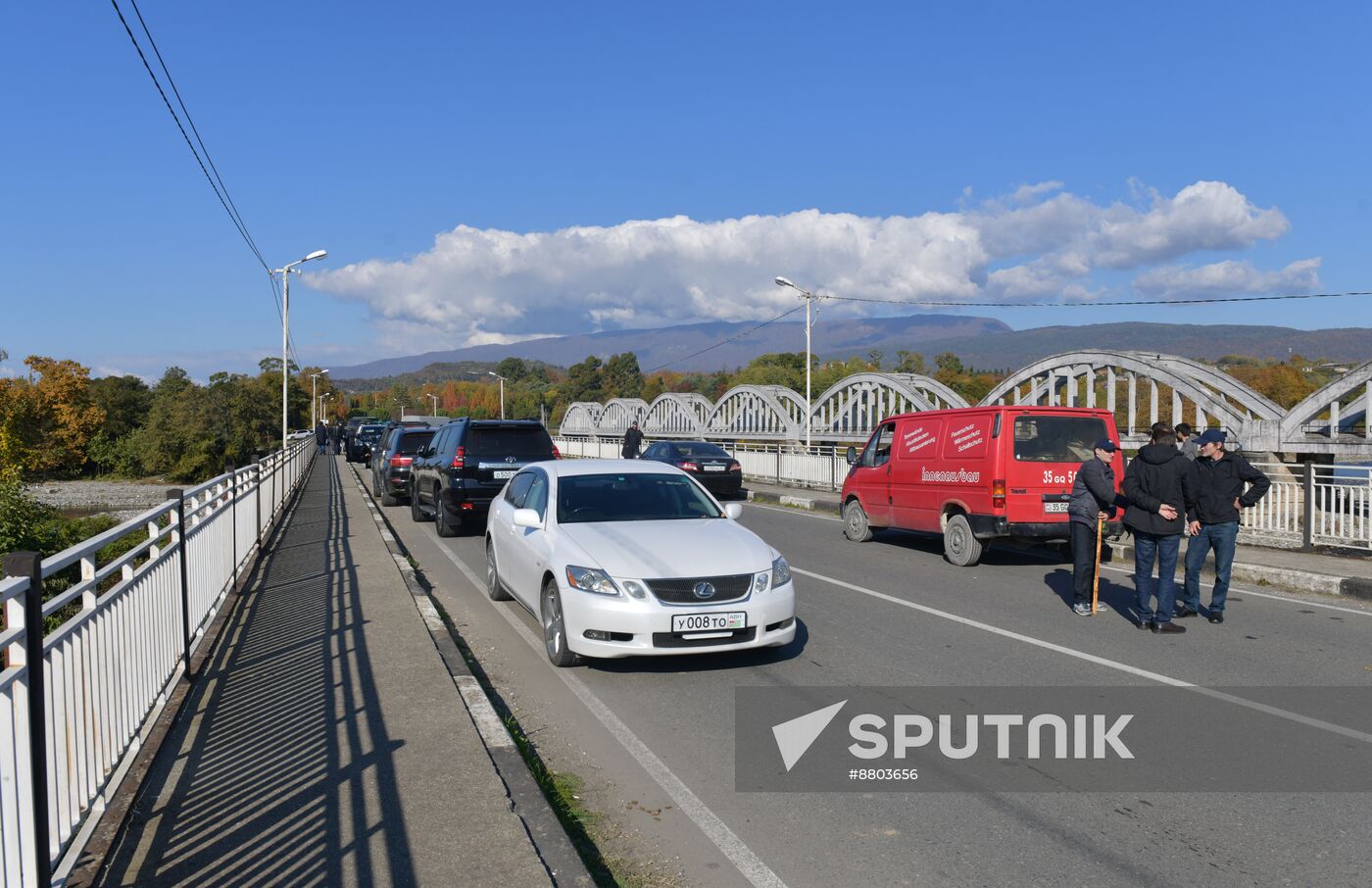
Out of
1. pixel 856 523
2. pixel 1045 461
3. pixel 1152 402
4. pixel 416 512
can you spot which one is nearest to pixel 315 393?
pixel 1152 402

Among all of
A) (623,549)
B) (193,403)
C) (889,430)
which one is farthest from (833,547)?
(193,403)

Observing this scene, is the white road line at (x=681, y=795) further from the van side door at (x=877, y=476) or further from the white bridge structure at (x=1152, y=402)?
the white bridge structure at (x=1152, y=402)

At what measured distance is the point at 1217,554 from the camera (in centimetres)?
914

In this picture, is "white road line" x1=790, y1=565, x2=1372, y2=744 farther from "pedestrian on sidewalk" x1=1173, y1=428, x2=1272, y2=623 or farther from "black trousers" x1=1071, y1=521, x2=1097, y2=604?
"pedestrian on sidewalk" x1=1173, y1=428, x2=1272, y2=623

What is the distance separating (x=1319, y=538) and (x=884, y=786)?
38.7 feet

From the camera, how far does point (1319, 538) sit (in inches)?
549

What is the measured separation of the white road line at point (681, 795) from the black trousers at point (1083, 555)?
522 centimetres

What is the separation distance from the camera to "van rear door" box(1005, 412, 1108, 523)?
1217 centimetres

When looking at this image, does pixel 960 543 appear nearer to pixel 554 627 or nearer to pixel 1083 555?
pixel 1083 555

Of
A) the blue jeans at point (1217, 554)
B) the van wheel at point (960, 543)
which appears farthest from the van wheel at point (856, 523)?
the blue jeans at point (1217, 554)

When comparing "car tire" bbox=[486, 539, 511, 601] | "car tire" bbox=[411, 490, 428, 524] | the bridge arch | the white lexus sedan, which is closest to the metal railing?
the white lexus sedan

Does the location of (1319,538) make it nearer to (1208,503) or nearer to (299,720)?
(1208,503)

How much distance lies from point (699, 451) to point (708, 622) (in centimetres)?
1894

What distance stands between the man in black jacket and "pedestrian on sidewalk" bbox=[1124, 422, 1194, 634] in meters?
0.60
